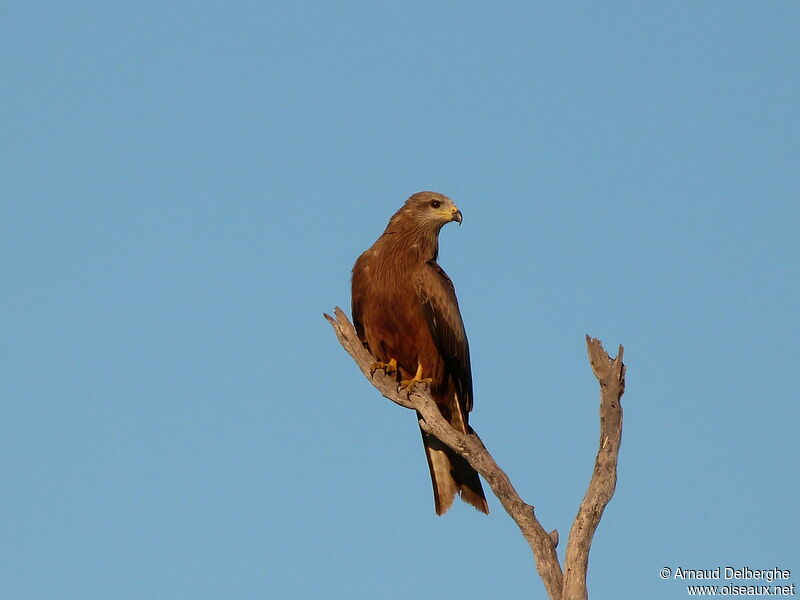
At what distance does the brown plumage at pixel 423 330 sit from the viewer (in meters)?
11.5

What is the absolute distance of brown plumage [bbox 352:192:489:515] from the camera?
1155cm

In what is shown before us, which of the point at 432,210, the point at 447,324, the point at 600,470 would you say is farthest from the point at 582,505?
the point at 432,210

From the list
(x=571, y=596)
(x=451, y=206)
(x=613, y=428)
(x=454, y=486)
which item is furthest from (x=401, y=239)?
(x=571, y=596)

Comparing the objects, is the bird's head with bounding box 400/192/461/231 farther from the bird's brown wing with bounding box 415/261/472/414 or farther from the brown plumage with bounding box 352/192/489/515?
the bird's brown wing with bounding box 415/261/472/414

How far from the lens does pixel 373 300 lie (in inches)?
457

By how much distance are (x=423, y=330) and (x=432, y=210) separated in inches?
57.7

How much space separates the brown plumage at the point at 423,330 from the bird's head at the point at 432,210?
0.26 m

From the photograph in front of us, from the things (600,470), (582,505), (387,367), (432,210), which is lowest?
(582,505)

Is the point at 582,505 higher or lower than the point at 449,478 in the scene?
lower

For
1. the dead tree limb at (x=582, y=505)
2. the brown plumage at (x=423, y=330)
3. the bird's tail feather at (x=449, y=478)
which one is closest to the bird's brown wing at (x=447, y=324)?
the brown plumage at (x=423, y=330)

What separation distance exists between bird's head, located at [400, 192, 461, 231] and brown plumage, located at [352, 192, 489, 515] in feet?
0.84

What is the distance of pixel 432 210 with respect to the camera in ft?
40.6

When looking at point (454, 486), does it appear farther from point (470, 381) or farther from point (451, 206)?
point (451, 206)

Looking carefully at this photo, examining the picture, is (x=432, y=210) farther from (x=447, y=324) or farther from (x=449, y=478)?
(x=449, y=478)
